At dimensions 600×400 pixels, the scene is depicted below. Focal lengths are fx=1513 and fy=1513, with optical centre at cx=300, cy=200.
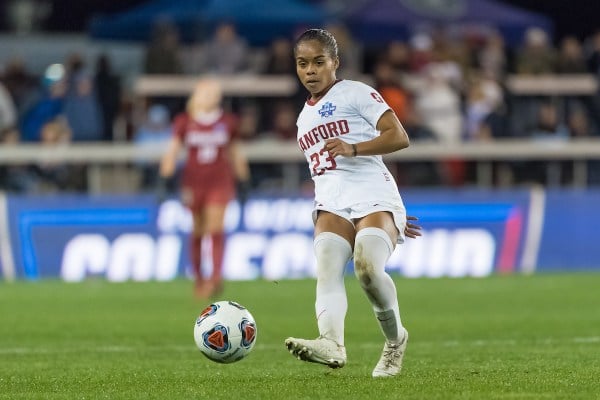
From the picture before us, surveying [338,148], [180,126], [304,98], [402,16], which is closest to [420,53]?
[402,16]

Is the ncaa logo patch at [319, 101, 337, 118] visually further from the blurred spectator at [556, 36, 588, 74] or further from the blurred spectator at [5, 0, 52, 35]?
the blurred spectator at [5, 0, 52, 35]

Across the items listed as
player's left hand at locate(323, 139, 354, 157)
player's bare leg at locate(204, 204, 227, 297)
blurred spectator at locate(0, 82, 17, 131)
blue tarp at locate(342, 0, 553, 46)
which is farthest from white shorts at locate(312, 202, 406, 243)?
blue tarp at locate(342, 0, 553, 46)

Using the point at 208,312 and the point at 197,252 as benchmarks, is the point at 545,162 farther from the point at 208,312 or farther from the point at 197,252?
the point at 208,312

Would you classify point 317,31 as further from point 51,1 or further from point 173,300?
point 51,1

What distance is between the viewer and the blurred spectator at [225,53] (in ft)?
78.5

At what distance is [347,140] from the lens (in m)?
9.22

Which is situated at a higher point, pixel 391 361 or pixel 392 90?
pixel 392 90

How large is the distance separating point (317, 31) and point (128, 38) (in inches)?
640

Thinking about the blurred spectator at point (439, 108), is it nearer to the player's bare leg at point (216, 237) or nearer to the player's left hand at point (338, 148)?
the player's bare leg at point (216, 237)

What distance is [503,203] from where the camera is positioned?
71.9 ft

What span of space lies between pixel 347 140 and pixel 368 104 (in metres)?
0.27

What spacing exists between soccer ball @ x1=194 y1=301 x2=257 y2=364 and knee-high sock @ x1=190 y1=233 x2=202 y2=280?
846cm

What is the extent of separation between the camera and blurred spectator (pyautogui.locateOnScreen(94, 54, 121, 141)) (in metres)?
23.2

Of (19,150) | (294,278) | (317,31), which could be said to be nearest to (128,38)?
(19,150)
